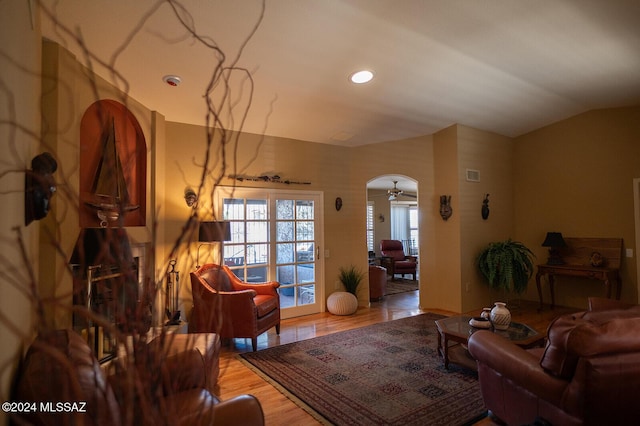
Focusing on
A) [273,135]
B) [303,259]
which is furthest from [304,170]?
[303,259]

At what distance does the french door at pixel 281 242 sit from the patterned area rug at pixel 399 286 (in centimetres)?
205

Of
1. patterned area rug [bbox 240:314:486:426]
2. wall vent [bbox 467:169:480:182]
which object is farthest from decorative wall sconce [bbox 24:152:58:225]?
wall vent [bbox 467:169:480:182]

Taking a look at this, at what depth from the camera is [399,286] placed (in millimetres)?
7000

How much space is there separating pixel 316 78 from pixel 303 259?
8.25ft

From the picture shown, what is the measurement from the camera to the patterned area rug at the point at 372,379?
234 cm

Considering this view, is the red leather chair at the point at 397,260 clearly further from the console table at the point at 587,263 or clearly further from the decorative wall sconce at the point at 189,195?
the decorative wall sconce at the point at 189,195

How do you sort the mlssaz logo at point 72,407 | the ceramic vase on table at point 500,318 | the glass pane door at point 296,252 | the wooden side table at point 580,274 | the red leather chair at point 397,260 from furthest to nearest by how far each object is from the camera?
the red leather chair at point 397,260 → the glass pane door at point 296,252 → the wooden side table at point 580,274 → the ceramic vase on table at point 500,318 → the mlssaz logo at point 72,407

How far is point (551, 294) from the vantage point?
518 cm

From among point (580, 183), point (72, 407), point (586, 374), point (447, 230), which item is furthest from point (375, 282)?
point (72, 407)

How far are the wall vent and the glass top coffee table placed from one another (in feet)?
8.11

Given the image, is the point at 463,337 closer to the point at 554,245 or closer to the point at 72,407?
the point at 72,407

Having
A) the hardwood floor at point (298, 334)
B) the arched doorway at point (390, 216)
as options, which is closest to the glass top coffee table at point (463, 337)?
the hardwood floor at point (298, 334)

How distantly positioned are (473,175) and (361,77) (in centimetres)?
285

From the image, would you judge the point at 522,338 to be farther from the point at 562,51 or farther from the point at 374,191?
the point at 374,191
